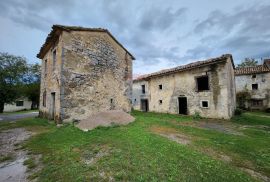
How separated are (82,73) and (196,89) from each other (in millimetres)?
10727

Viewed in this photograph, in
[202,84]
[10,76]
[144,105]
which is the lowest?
[144,105]

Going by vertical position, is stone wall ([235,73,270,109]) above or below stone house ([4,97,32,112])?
above

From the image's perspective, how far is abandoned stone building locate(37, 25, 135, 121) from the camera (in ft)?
29.0

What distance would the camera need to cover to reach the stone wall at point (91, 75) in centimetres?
891

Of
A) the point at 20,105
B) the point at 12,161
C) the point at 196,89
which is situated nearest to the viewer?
the point at 12,161

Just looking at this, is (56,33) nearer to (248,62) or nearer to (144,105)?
(144,105)

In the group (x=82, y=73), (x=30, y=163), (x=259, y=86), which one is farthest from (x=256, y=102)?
(x=30, y=163)

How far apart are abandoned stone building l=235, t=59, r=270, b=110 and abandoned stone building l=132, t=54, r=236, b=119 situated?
775 centimetres

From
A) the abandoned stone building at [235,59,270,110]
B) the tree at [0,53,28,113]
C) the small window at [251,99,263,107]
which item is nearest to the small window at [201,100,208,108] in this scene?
the abandoned stone building at [235,59,270,110]

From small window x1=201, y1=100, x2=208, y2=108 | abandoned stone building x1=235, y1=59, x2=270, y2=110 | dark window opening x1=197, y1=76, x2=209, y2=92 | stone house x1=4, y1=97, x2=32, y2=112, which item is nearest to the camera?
small window x1=201, y1=100, x2=208, y2=108

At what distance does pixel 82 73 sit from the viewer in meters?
9.64

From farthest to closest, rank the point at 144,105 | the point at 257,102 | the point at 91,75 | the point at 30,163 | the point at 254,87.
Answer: the point at 254,87
the point at 144,105
the point at 257,102
the point at 91,75
the point at 30,163

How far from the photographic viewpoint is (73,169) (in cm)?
346

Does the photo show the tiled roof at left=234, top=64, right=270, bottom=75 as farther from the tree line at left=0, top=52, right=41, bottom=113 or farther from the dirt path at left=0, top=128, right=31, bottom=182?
the tree line at left=0, top=52, right=41, bottom=113
